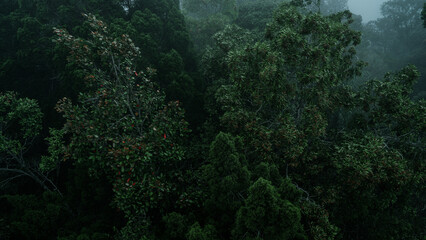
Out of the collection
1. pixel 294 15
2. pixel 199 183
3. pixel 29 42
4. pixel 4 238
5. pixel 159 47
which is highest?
pixel 294 15

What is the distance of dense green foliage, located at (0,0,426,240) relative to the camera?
6.54 m

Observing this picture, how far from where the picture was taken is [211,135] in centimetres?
1170

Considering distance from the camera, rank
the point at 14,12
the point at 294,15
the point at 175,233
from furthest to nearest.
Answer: the point at 14,12 < the point at 294,15 < the point at 175,233

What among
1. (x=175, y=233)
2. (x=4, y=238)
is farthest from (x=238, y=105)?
(x=4, y=238)

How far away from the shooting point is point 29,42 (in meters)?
12.6

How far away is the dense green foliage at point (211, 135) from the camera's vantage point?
6.54 meters

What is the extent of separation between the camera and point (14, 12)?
534 inches

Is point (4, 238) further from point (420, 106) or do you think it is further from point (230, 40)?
point (420, 106)

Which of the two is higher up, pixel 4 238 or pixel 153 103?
pixel 153 103

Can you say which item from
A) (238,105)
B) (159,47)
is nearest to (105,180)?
(238,105)

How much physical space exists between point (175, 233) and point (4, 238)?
244 inches

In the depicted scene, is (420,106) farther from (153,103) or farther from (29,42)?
(29,42)

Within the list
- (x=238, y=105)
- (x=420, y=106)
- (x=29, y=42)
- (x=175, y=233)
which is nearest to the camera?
(x=175, y=233)

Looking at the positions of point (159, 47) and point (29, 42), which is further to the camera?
point (159, 47)
